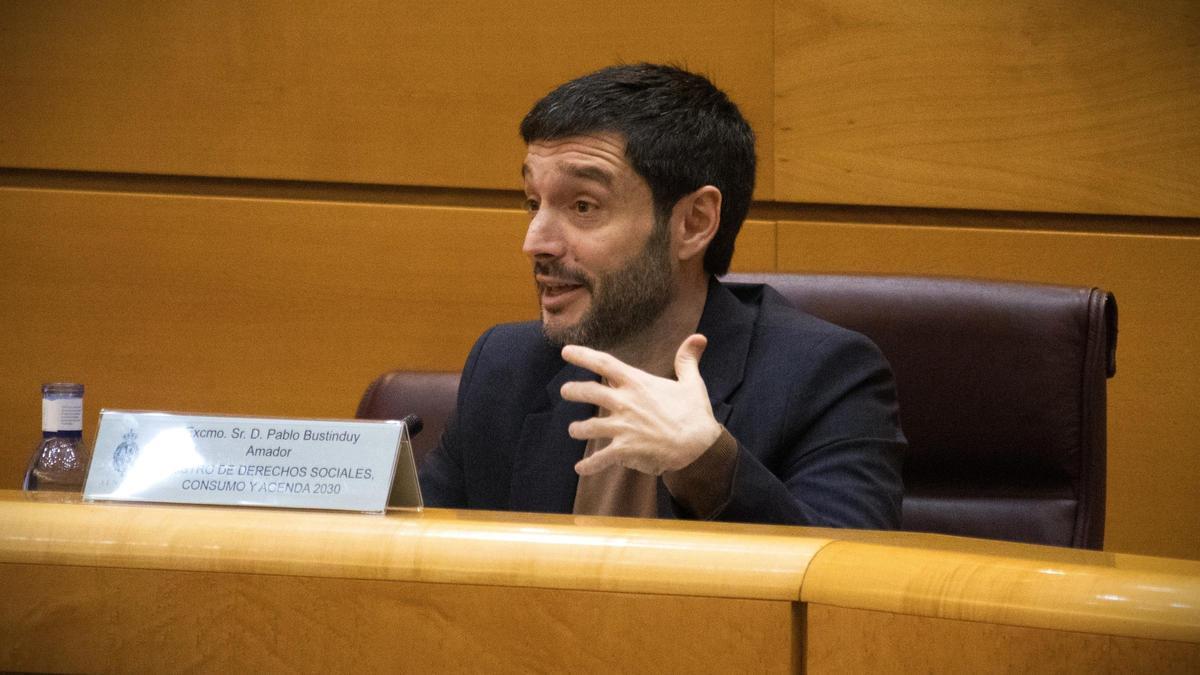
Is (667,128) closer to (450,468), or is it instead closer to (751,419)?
(751,419)

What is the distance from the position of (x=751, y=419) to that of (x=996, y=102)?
1.11 meters

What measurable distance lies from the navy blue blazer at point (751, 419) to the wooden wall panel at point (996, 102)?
0.75 metres

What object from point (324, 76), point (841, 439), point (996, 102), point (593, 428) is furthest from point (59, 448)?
point (996, 102)

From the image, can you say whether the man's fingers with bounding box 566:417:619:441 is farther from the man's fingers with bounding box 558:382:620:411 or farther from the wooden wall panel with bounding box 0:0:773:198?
the wooden wall panel with bounding box 0:0:773:198

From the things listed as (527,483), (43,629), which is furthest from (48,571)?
(527,483)

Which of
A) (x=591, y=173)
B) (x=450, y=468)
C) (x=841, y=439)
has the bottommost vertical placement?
(x=450, y=468)

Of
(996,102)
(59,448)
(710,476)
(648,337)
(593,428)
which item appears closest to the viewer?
(593,428)

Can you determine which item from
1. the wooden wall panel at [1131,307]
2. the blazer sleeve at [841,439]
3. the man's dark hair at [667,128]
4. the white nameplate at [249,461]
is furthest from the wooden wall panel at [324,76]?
the white nameplate at [249,461]

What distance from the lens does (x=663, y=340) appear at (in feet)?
5.77

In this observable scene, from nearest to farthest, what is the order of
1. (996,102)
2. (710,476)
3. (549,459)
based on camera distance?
1. (710,476)
2. (549,459)
3. (996,102)

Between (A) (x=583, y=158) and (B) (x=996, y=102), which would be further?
(B) (x=996, y=102)

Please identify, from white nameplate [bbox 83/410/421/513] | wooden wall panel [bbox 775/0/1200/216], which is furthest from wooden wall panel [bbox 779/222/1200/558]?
white nameplate [bbox 83/410/421/513]

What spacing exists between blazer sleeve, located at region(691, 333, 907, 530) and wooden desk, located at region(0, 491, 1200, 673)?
25.9 inches

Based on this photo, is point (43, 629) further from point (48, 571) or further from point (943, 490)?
point (943, 490)
